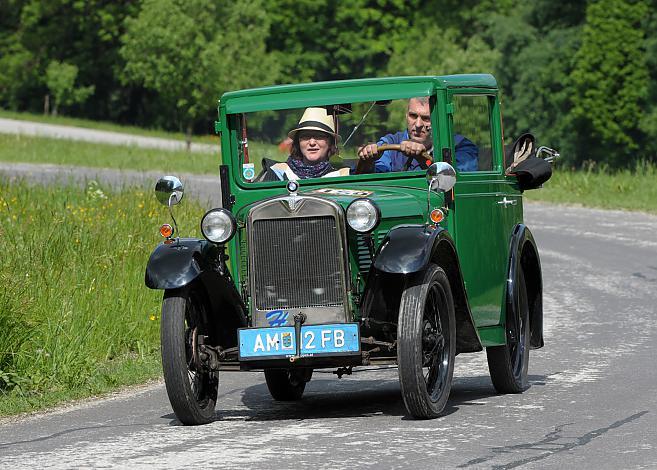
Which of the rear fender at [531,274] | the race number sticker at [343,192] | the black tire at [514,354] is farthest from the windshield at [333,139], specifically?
the black tire at [514,354]

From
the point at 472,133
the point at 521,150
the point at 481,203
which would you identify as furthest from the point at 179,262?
the point at 521,150

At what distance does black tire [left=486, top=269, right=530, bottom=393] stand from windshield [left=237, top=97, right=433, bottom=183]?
1.29 meters

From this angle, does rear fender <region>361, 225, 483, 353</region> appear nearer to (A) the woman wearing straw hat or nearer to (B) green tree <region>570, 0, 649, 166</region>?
(A) the woman wearing straw hat

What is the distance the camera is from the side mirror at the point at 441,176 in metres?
8.55

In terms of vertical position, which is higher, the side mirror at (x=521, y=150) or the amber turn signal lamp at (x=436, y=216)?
the side mirror at (x=521, y=150)

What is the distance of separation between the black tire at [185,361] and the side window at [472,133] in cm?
192

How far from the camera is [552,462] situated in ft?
23.4

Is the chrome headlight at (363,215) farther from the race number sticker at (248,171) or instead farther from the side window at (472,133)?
the race number sticker at (248,171)

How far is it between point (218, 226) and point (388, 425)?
4.75ft

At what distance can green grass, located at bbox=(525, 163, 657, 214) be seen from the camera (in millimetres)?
29438

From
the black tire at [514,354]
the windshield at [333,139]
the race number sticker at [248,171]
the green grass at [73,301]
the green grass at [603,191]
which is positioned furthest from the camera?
the green grass at [603,191]

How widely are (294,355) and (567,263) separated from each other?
12.4 meters

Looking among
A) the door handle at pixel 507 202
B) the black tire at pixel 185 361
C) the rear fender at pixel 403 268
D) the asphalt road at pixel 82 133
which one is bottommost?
the black tire at pixel 185 361

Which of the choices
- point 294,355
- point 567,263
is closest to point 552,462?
point 294,355
